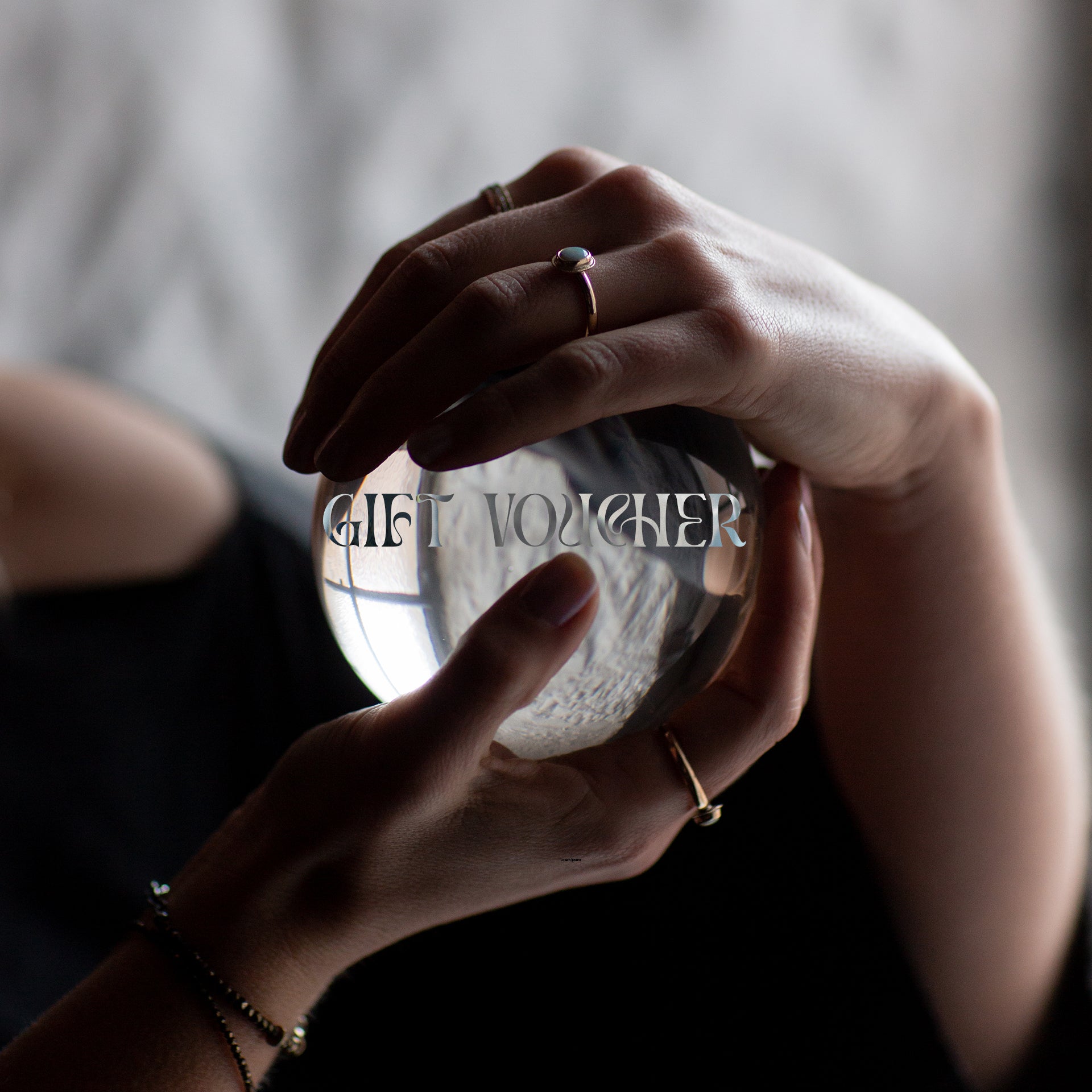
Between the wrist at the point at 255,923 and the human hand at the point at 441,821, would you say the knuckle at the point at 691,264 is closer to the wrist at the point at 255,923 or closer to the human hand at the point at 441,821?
the human hand at the point at 441,821

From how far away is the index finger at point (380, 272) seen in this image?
0.41 metres

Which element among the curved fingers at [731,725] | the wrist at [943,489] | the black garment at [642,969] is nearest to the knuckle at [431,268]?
the curved fingers at [731,725]

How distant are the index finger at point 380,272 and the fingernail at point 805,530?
0.65ft

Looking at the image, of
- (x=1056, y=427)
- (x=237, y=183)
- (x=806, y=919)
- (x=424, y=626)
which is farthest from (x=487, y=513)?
(x=1056, y=427)

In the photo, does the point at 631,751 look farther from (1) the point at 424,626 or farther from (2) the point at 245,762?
(2) the point at 245,762

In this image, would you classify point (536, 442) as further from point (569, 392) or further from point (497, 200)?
point (497, 200)

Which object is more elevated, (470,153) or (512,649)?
(470,153)

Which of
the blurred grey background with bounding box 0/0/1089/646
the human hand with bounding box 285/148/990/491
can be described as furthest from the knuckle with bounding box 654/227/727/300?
the blurred grey background with bounding box 0/0/1089/646

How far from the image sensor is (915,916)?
0.74m

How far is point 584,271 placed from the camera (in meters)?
0.39

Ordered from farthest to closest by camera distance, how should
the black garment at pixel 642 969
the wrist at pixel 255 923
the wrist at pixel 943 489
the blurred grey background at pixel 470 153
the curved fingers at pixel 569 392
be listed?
the blurred grey background at pixel 470 153 → the black garment at pixel 642 969 → the wrist at pixel 943 489 → the wrist at pixel 255 923 → the curved fingers at pixel 569 392

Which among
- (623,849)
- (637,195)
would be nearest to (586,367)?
(637,195)

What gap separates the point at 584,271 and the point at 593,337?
0.11 ft

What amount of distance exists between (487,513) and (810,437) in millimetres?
197
